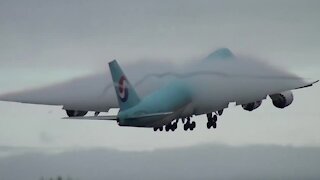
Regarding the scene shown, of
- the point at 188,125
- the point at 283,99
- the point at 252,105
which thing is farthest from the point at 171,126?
the point at 283,99

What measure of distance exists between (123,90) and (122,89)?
0.61 ft

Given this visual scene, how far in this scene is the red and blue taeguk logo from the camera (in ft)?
393

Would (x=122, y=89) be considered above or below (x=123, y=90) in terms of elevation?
above

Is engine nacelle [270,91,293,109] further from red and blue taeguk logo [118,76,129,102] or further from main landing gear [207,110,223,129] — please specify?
red and blue taeguk logo [118,76,129,102]

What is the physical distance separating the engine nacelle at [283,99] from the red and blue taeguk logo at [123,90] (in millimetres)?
28796

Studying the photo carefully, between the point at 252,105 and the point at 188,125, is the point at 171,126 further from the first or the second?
the point at 252,105

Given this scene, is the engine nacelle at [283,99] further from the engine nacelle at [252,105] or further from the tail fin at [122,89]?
the tail fin at [122,89]

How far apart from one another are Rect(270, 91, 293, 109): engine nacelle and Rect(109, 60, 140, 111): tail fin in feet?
90.4

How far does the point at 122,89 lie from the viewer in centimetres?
12031

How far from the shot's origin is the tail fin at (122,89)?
119812mm

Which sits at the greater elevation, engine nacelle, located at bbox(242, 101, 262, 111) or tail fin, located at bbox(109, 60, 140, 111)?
engine nacelle, located at bbox(242, 101, 262, 111)

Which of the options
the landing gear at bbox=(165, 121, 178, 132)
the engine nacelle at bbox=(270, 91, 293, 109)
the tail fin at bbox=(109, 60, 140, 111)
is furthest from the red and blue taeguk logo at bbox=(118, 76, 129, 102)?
the engine nacelle at bbox=(270, 91, 293, 109)

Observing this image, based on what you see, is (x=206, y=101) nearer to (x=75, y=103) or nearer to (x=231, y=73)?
(x=231, y=73)

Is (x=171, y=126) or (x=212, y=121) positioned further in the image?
(x=212, y=121)
